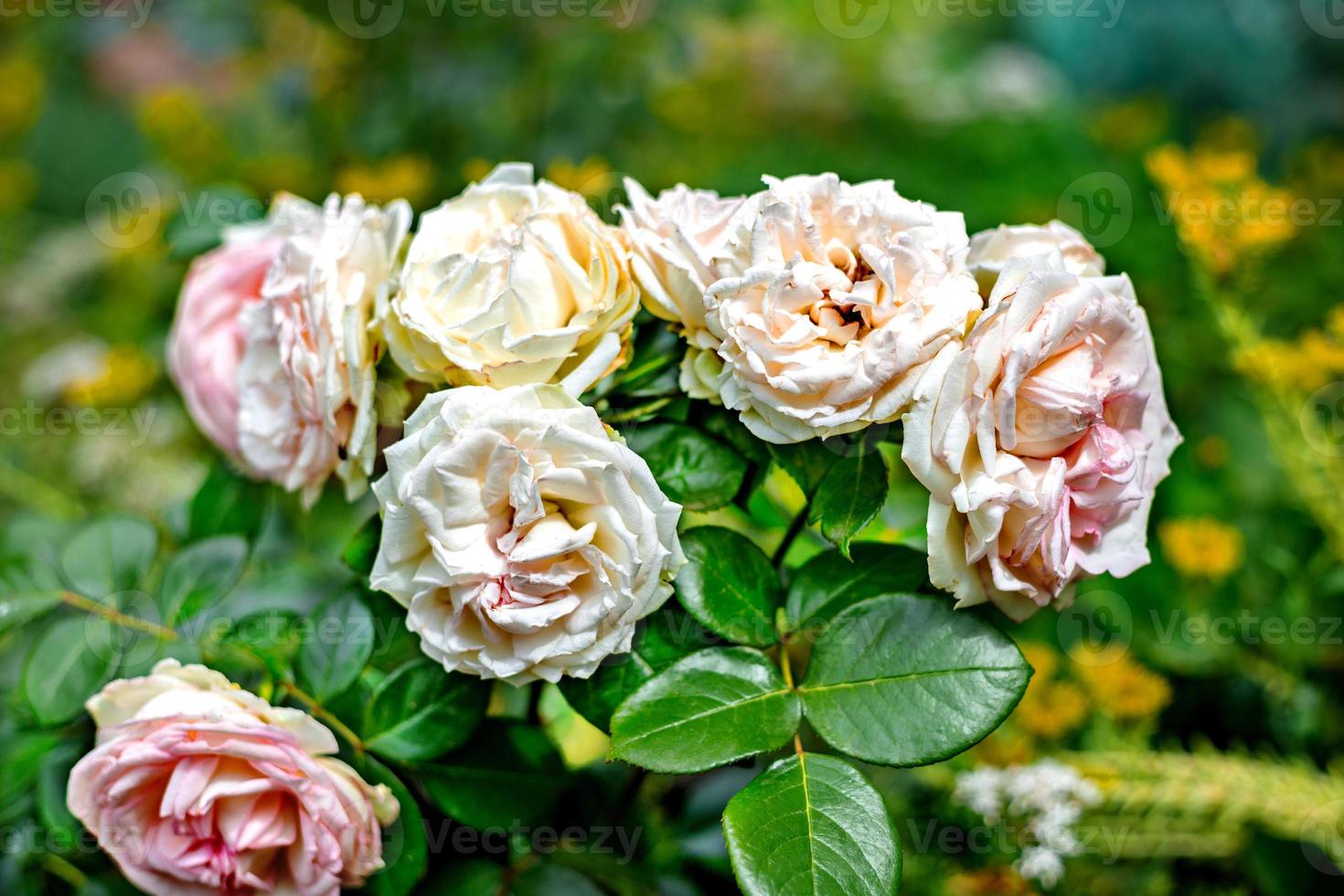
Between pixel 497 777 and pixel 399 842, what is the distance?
6 centimetres

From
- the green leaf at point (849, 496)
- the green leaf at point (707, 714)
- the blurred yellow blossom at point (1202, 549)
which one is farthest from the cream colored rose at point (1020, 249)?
the blurred yellow blossom at point (1202, 549)

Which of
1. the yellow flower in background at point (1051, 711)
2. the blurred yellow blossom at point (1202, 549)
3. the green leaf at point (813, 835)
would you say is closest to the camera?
the green leaf at point (813, 835)

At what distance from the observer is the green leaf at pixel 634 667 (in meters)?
0.48

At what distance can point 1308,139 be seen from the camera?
2.11 metres

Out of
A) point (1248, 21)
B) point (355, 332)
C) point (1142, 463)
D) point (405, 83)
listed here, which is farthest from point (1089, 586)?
point (1248, 21)

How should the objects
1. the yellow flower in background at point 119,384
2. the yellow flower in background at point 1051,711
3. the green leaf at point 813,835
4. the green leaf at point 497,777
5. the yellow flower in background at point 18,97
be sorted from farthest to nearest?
the yellow flower in background at point 18,97 → the yellow flower in background at point 119,384 → the yellow flower in background at point 1051,711 → the green leaf at point 497,777 → the green leaf at point 813,835

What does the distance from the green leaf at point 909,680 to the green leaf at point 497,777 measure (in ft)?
0.52

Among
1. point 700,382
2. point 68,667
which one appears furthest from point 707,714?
point 68,667

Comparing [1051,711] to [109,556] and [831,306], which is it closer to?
[831,306]

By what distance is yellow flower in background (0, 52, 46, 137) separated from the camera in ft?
6.27

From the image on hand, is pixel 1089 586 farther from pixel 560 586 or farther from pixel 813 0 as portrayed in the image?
pixel 813 0

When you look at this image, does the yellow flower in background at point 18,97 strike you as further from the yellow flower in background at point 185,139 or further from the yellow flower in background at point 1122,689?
A: the yellow flower in background at point 1122,689

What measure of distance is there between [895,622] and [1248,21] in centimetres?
268

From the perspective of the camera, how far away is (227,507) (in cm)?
69
